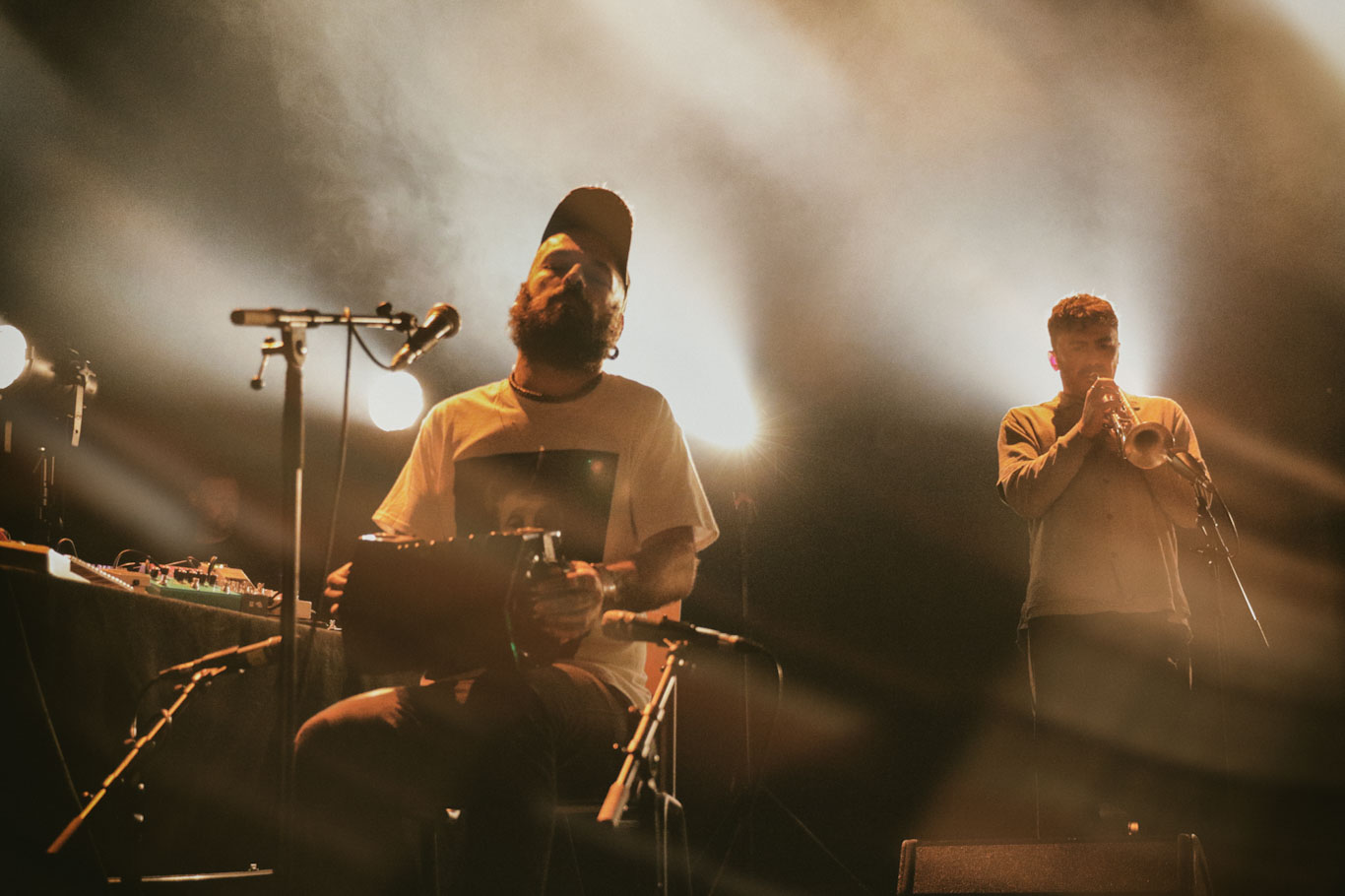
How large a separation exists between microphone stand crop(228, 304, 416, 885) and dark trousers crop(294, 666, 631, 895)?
6.0 inches

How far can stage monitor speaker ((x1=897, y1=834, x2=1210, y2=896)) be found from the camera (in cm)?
207

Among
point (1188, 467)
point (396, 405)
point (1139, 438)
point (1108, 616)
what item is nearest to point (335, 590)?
point (1108, 616)

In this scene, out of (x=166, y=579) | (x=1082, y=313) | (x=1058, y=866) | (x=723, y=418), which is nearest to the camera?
(x=1058, y=866)

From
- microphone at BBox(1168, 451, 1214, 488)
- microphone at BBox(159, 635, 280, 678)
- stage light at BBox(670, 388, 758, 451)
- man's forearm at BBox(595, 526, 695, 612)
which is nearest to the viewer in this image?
man's forearm at BBox(595, 526, 695, 612)

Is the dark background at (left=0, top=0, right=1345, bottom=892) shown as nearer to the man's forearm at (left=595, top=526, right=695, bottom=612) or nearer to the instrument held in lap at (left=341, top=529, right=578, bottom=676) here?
the man's forearm at (left=595, top=526, right=695, bottom=612)

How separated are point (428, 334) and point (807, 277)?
3.75 m

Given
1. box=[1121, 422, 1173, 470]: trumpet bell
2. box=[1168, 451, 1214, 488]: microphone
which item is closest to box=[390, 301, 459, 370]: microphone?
box=[1121, 422, 1173, 470]: trumpet bell

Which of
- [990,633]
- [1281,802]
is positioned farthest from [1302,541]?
[990,633]

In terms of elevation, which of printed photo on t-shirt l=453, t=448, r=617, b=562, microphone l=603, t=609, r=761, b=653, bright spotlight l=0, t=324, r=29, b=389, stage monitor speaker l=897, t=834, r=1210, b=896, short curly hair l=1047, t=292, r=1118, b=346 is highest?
short curly hair l=1047, t=292, r=1118, b=346

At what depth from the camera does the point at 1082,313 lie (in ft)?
10.6

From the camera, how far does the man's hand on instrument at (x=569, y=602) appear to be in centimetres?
193

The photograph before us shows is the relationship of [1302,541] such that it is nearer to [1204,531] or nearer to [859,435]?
[1204,531]

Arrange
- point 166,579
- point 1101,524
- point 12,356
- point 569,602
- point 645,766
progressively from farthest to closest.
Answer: point 12,356, point 166,579, point 1101,524, point 569,602, point 645,766

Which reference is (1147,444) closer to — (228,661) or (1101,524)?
(1101,524)
